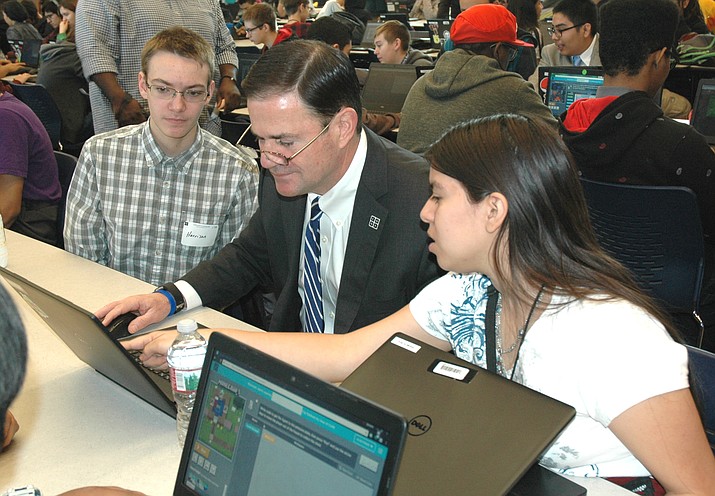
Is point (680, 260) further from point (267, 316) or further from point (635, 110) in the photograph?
point (267, 316)

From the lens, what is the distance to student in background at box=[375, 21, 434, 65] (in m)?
5.71

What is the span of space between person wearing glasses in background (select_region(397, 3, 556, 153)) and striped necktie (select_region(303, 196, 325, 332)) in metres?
1.26

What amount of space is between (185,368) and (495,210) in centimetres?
61

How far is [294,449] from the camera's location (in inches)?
34.0

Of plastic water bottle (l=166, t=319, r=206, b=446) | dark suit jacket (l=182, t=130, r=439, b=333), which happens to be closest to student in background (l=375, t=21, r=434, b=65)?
dark suit jacket (l=182, t=130, r=439, b=333)

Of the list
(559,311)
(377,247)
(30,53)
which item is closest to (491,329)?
(559,311)

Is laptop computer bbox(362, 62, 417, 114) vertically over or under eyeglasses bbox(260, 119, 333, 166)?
under

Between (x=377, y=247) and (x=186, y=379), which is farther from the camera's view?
(x=377, y=247)

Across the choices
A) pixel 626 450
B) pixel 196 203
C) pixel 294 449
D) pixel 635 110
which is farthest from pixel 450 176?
pixel 635 110

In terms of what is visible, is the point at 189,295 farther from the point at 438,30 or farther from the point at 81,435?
the point at 438,30

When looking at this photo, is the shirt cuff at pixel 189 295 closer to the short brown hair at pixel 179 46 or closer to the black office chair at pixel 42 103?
the short brown hair at pixel 179 46

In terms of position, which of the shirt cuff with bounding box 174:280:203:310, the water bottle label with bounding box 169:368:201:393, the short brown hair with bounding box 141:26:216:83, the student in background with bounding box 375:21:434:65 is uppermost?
the short brown hair with bounding box 141:26:216:83

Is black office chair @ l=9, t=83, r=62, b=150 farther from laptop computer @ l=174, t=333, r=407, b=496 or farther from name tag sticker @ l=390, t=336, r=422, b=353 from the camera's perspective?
laptop computer @ l=174, t=333, r=407, b=496

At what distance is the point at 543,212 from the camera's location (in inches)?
50.8
